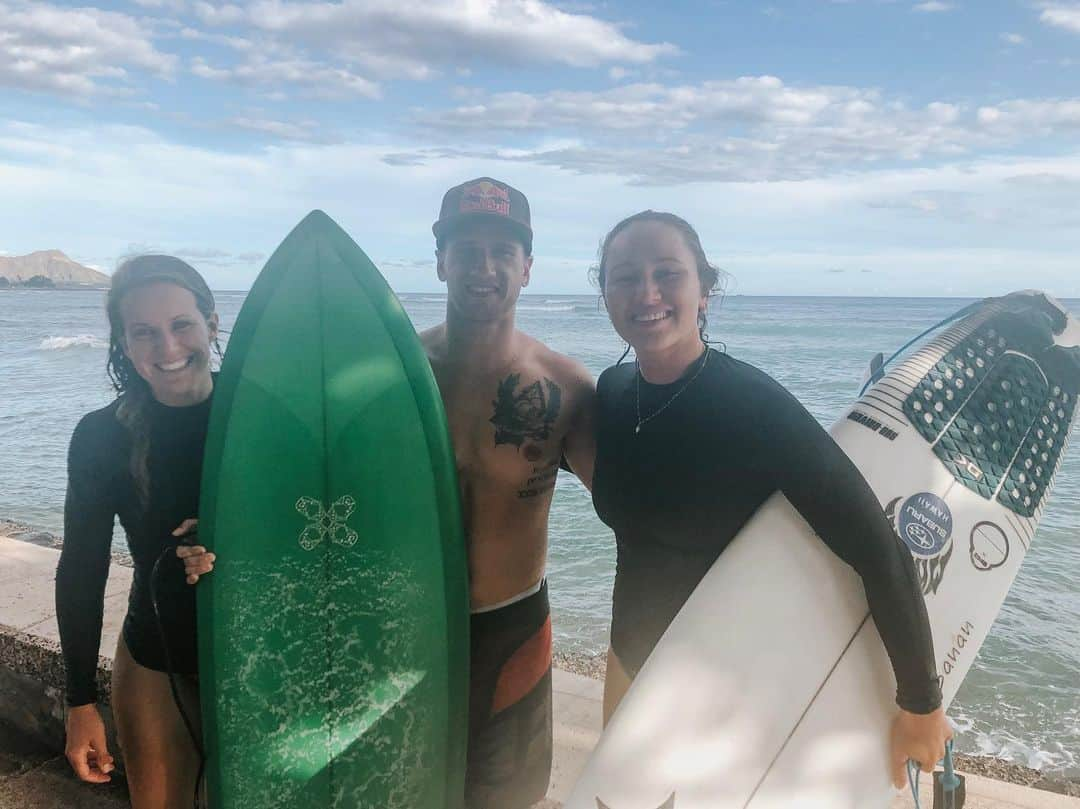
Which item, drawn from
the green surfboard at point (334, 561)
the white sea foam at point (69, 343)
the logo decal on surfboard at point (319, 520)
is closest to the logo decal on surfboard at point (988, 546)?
the green surfboard at point (334, 561)

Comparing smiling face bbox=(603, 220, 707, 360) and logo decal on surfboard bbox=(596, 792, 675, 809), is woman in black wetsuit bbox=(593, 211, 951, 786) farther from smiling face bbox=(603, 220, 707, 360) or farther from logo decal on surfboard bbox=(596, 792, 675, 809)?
logo decal on surfboard bbox=(596, 792, 675, 809)

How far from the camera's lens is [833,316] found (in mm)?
35500

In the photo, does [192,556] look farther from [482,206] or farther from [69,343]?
[69,343]

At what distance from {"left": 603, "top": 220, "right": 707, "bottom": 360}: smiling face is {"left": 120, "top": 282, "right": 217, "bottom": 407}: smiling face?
34.8 inches

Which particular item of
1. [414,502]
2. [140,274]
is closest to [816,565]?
[414,502]

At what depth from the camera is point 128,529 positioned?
1.69 metres

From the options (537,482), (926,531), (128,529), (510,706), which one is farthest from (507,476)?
(926,531)

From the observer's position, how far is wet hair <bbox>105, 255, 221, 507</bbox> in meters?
1.65

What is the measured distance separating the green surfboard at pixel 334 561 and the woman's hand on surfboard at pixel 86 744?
22 cm

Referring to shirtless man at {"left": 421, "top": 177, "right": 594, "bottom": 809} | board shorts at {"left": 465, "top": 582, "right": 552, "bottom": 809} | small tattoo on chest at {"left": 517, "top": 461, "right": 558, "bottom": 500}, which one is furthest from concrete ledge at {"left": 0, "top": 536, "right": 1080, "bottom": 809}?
small tattoo on chest at {"left": 517, "top": 461, "right": 558, "bottom": 500}

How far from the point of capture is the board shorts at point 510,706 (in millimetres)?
2002

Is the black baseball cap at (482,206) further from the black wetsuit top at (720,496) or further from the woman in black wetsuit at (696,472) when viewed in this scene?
the black wetsuit top at (720,496)

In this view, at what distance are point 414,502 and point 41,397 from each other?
1263 centimetres

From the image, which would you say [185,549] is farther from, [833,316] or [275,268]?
[833,316]
